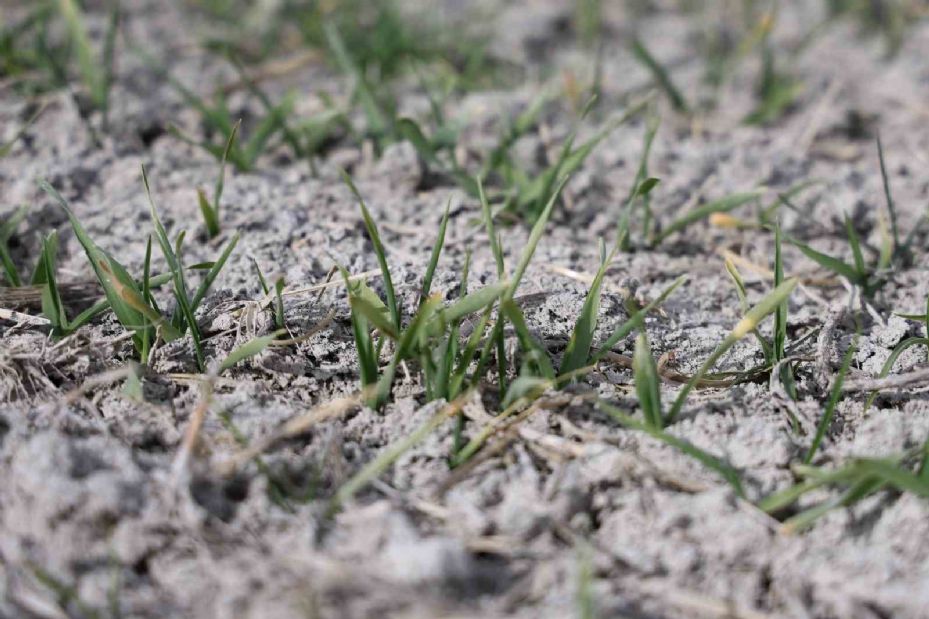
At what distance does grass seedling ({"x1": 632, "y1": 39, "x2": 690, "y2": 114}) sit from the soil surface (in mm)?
158

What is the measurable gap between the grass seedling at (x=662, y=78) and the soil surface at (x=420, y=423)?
0.16m

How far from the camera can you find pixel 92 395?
1.44m

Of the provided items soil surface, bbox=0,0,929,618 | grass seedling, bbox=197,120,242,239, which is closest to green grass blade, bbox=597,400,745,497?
soil surface, bbox=0,0,929,618

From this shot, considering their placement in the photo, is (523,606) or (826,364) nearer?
(523,606)

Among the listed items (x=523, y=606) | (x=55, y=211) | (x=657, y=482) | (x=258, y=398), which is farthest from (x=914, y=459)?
(x=55, y=211)

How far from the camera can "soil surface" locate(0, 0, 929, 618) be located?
1146 millimetres

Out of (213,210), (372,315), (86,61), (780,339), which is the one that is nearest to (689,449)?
(780,339)

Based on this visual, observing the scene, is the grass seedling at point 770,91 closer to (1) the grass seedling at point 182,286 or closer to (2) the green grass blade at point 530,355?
(2) the green grass blade at point 530,355

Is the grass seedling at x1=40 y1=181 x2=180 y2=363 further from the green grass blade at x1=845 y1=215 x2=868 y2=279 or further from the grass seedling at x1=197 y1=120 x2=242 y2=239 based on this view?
the green grass blade at x1=845 y1=215 x2=868 y2=279

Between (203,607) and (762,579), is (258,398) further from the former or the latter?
(762,579)

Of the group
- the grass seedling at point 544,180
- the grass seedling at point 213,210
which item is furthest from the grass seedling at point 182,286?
the grass seedling at point 544,180

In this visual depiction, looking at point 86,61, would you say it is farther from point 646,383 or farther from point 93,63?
point 646,383

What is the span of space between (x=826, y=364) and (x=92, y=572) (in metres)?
1.19

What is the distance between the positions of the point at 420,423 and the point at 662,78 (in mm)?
1374
